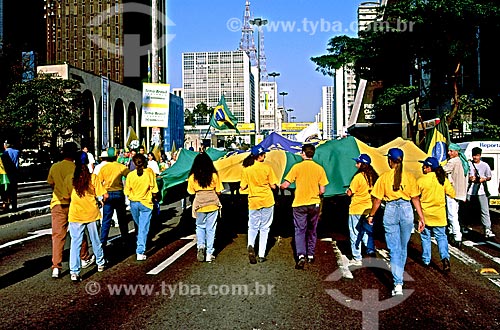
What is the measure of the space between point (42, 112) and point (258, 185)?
3044 centimetres

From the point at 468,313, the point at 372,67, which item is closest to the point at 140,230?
the point at 468,313

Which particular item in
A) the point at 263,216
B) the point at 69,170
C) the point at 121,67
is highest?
the point at 121,67

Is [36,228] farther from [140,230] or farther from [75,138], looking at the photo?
[75,138]

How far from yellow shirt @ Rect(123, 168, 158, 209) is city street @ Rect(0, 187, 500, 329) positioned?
103 centimetres

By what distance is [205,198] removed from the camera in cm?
902

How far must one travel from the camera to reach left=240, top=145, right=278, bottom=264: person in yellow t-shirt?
8.99 meters

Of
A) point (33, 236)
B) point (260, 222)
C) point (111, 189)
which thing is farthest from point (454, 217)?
point (33, 236)

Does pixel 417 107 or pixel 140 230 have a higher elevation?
pixel 417 107

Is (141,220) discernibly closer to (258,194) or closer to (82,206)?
(82,206)

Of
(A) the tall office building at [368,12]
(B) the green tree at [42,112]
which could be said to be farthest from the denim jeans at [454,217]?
(A) the tall office building at [368,12]

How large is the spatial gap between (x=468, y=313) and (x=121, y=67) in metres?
82.4

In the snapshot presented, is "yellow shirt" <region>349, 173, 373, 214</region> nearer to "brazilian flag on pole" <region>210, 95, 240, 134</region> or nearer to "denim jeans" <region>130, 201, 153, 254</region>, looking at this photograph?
"denim jeans" <region>130, 201, 153, 254</region>

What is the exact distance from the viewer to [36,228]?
13.3 m

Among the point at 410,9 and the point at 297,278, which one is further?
the point at 410,9
